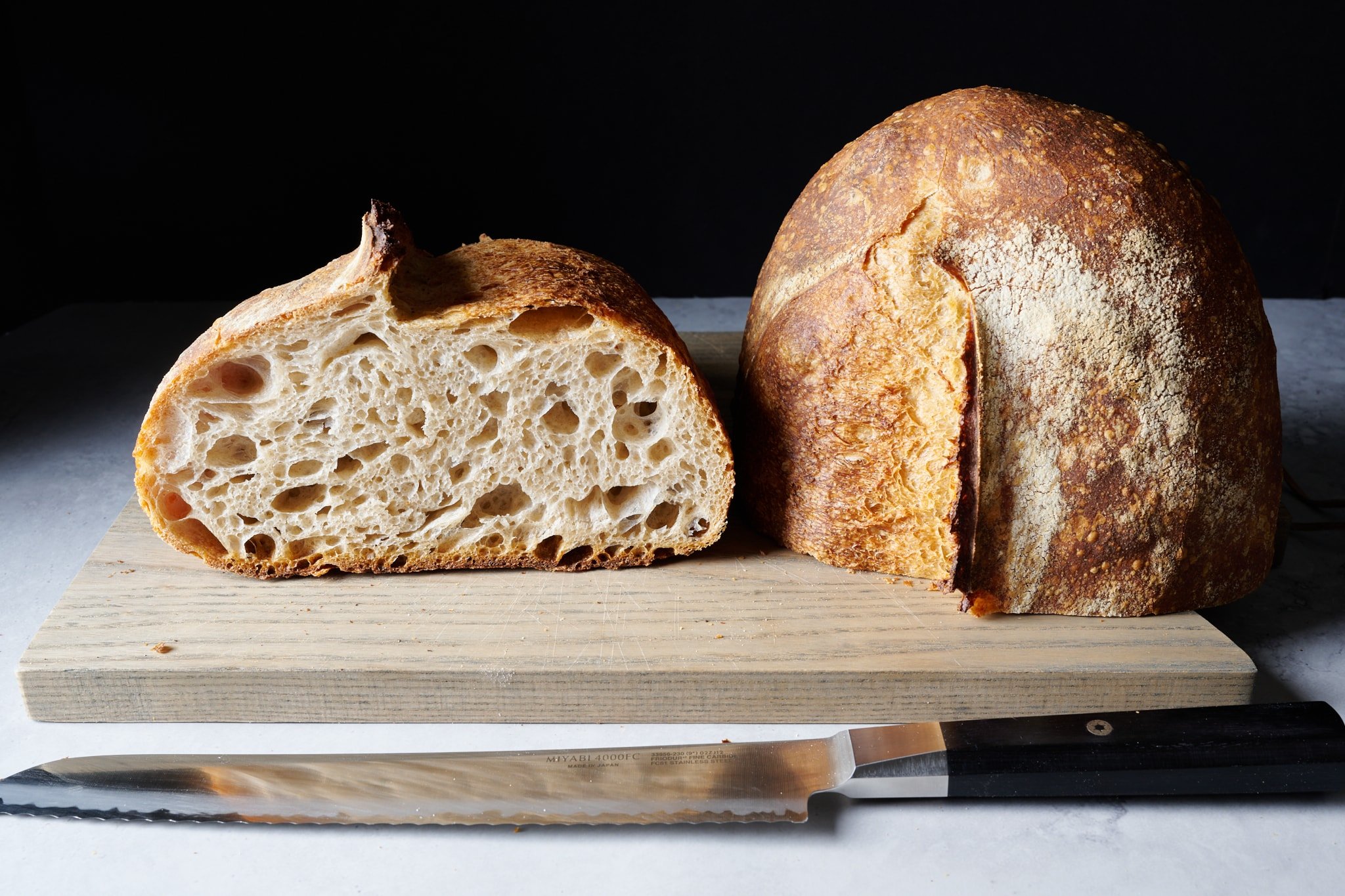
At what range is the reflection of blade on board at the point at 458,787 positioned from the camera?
167 centimetres

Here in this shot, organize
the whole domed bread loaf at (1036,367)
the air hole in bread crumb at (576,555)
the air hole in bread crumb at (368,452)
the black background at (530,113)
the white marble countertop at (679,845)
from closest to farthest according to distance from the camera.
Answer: the white marble countertop at (679,845) < the whole domed bread loaf at (1036,367) < the air hole in bread crumb at (368,452) < the air hole in bread crumb at (576,555) < the black background at (530,113)

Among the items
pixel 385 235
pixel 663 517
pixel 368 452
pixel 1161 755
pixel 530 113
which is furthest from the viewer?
pixel 530 113

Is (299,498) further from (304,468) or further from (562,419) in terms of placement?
(562,419)

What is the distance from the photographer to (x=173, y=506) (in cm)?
208

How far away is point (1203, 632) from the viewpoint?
1920 millimetres

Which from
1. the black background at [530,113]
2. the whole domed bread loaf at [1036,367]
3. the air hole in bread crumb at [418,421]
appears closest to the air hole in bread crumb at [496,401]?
the air hole in bread crumb at [418,421]

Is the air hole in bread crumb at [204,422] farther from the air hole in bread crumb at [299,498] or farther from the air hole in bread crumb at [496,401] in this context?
the air hole in bread crumb at [496,401]

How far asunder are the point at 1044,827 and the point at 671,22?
2.94 m

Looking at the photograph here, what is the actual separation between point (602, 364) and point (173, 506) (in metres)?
0.80

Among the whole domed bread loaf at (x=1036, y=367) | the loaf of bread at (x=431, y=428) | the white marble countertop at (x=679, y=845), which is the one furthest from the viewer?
the loaf of bread at (x=431, y=428)

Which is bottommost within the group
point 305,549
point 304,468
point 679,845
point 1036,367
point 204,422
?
point 679,845

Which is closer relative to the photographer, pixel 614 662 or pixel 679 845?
pixel 679 845

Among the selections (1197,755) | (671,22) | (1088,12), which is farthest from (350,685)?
(1088,12)

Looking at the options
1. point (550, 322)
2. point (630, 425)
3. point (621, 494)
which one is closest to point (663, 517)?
point (621, 494)
